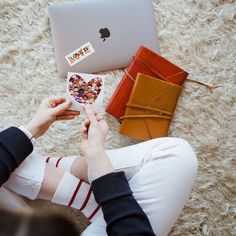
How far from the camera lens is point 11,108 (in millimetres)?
1312

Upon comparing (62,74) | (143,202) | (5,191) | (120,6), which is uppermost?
(120,6)

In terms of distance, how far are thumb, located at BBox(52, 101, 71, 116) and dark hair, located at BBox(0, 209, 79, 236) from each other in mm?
549

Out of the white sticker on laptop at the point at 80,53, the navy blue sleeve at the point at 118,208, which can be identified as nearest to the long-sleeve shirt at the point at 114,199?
the navy blue sleeve at the point at 118,208

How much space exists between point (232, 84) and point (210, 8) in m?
0.30

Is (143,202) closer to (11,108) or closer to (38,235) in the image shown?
(38,235)

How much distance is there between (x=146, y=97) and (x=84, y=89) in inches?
8.7

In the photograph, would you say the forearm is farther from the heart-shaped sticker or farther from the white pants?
the heart-shaped sticker

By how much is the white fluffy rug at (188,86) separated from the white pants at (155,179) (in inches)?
12.1

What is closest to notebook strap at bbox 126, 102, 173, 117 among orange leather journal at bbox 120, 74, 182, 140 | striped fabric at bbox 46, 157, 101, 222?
orange leather journal at bbox 120, 74, 182, 140

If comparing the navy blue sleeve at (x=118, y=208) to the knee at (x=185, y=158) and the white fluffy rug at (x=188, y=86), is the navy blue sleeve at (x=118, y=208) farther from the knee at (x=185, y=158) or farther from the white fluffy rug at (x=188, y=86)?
the white fluffy rug at (x=188, y=86)

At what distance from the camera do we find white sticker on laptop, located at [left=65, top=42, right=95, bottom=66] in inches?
51.4

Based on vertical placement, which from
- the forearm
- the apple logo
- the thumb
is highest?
the apple logo

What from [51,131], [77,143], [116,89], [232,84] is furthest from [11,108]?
[232,84]

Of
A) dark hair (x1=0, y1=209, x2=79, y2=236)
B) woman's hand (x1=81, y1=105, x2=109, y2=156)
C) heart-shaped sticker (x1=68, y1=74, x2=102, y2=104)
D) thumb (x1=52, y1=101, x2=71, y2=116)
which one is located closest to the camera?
dark hair (x1=0, y1=209, x2=79, y2=236)
